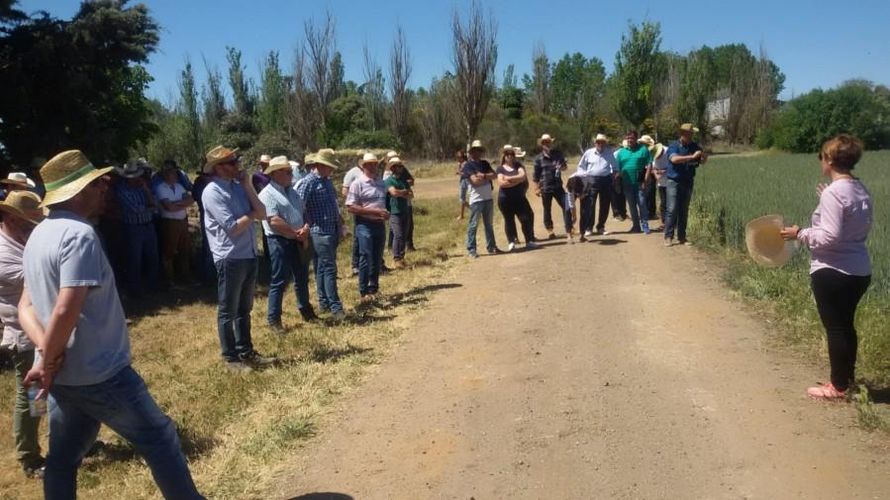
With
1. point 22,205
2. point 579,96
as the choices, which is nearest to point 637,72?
point 579,96

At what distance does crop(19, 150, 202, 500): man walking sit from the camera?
10.5 feet

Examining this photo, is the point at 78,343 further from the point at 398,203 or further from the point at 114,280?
the point at 398,203

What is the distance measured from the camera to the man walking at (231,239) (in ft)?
19.7

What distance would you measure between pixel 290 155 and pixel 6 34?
10.6m

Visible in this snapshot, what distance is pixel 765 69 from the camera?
2302 inches

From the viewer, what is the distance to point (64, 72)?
31.1 ft

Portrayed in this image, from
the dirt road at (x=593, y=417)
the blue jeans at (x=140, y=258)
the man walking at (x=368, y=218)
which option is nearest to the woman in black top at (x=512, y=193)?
the man walking at (x=368, y=218)

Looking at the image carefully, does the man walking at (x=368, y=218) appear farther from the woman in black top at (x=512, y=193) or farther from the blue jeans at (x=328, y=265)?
the woman in black top at (x=512, y=193)

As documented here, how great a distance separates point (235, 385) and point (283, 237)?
1.95 meters

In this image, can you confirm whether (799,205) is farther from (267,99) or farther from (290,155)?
(267,99)

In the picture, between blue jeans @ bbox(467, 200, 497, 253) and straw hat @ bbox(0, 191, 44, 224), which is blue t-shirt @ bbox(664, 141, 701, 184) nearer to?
blue jeans @ bbox(467, 200, 497, 253)

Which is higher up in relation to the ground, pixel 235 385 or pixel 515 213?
pixel 515 213

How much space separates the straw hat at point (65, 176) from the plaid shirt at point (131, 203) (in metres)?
6.37

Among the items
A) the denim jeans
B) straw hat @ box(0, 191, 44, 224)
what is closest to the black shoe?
the denim jeans
